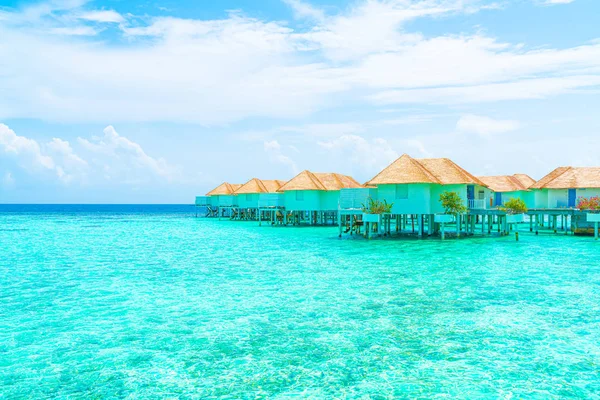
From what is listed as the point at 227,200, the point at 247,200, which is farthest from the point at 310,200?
the point at 227,200

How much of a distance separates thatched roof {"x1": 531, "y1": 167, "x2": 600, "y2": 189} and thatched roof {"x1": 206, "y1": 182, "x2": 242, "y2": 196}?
134 ft

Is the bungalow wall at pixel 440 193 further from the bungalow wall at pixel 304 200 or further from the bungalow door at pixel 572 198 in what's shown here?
the bungalow wall at pixel 304 200

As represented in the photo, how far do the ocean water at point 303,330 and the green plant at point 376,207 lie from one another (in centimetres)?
1006

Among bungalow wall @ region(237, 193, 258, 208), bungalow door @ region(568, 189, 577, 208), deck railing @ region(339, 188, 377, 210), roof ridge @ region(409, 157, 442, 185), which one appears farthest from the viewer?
bungalow wall @ region(237, 193, 258, 208)

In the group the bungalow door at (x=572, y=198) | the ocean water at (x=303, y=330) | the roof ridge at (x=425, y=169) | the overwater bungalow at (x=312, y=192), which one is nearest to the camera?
the ocean water at (x=303, y=330)

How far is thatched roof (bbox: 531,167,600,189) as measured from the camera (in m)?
32.4

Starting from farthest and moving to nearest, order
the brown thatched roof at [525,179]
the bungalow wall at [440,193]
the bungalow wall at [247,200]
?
the bungalow wall at [247,200] → the brown thatched roof at [525,179] → the bungalow wall at [440,193]

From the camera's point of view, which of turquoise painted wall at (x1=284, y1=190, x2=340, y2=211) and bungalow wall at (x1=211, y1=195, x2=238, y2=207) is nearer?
turquoise painted wall at (x1=284, y1=190, x2=340, y2=211)

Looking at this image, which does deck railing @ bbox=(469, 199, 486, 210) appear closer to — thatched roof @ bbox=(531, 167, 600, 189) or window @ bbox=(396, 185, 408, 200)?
thatched roof @ bbox=(531, 167, 600, 189)

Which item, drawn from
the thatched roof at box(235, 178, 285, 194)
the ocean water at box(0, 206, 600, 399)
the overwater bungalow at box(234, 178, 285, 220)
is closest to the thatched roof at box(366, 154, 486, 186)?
the ocean water at box(0, 206, 600, 399)

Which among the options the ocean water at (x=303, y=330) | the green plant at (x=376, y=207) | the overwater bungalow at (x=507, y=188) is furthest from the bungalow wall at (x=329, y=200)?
the ocean water at (x=303, y=330)

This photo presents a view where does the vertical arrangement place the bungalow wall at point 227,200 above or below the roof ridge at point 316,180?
below

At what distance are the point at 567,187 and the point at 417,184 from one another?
10511 mm

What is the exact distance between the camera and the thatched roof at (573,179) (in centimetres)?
3241
